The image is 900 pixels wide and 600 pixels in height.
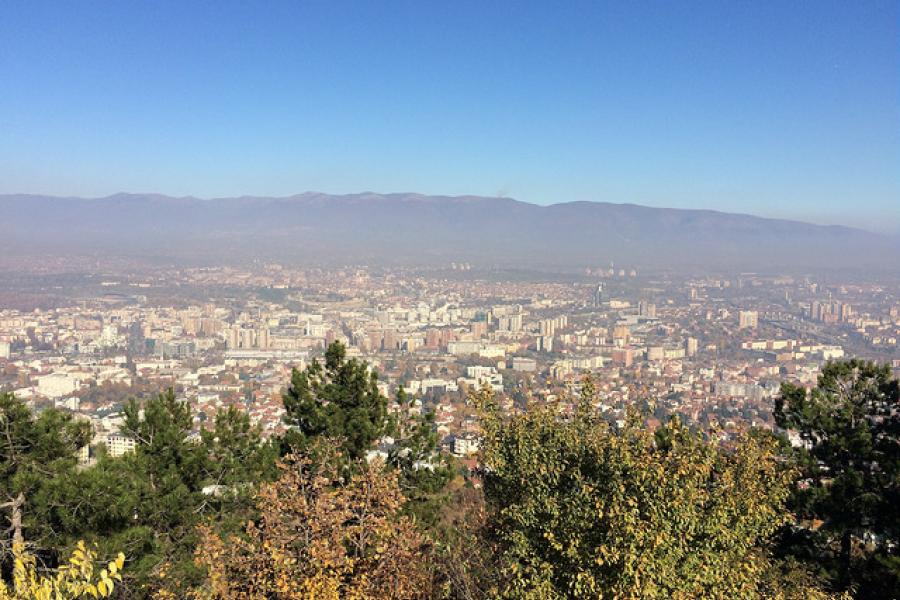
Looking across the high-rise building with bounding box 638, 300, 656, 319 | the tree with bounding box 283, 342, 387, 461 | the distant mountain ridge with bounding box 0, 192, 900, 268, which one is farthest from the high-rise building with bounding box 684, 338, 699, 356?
the distant mountain ridge with bounding box 0, 192, 900, 268

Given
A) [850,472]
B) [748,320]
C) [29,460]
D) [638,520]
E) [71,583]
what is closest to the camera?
[71,583]

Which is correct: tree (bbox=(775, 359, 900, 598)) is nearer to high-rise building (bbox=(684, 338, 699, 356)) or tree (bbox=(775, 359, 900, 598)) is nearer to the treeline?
the treeline

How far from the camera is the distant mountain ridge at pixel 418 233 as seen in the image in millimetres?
93438

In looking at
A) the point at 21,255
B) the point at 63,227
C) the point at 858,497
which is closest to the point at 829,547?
the point at 858,497

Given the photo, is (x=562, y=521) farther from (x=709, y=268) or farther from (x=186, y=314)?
(x=709, y=268)

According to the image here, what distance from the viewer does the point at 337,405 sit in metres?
8.14

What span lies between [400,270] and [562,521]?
74.5 m

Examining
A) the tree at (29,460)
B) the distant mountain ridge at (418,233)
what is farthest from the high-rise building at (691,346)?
the distant mountain ridge at (418,233)

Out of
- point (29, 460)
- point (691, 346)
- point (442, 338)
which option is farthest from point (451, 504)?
point (442, 338)

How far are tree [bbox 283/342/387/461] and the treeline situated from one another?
0.03 metres

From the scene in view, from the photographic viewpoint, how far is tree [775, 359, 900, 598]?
21.1 ft

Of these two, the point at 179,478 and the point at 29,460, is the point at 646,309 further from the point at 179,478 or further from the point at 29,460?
the point at 29,460

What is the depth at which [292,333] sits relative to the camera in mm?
40500

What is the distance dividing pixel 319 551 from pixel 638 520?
5.95 feet
